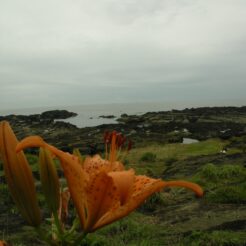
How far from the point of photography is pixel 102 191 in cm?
145

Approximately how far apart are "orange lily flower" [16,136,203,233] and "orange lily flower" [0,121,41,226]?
0.08 m

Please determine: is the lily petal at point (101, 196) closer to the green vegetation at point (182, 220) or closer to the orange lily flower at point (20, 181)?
the orange lily flower at point (20, 181)

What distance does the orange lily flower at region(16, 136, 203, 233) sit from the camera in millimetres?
1382

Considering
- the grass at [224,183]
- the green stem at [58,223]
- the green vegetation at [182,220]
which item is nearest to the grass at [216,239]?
the green vegetation at [182,220]

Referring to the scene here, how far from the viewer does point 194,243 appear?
6.59 metres

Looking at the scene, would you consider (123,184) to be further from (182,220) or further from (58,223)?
(182,220)

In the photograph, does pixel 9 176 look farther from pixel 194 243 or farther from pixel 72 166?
pixel 194 243

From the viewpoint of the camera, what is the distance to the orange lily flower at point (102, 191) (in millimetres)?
1382

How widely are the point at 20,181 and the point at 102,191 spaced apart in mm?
259

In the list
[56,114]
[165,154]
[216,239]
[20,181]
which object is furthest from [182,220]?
[56,114]

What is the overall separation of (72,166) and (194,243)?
18.0 feet

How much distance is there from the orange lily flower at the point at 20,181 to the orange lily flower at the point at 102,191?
3.0 inches

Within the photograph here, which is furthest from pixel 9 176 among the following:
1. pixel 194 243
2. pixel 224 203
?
pixel 224 203

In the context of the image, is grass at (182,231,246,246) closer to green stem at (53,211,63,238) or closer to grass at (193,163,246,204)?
grass at (193,163,246,204)
